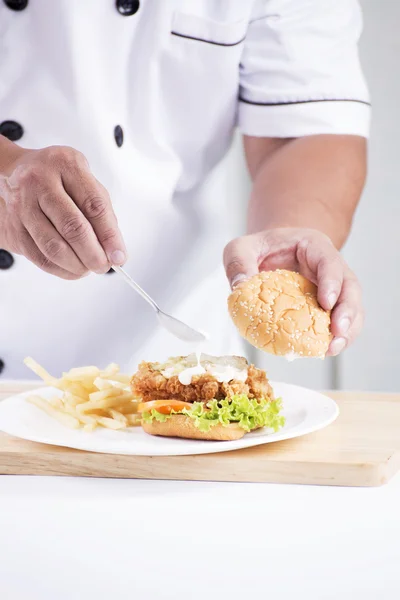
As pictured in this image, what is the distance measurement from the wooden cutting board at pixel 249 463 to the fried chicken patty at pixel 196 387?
17 cm

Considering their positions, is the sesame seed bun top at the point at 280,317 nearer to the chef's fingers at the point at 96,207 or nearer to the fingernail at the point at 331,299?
the fingernail at the point at 331,299

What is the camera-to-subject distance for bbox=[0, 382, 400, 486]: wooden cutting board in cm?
147

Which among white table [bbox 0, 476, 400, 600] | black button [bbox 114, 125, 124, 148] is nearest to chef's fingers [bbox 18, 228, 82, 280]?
white table [bbox 0, 476, 400, 600]

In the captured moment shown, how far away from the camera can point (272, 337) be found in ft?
5.82

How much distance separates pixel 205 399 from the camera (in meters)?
1.74

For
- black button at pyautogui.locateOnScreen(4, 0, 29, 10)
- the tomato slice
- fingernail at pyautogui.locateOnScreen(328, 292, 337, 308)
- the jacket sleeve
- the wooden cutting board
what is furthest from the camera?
the jacket sleeve

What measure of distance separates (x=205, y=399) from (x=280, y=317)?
24 cm

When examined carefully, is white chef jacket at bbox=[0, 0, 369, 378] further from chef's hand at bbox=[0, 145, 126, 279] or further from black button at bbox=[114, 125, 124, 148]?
chef's hand at bbox=[0, 145, 126, 279]

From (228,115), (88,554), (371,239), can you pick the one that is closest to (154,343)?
(228,115)

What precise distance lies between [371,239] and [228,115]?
2061mm

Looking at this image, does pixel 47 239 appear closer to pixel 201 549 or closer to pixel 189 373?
pixel 189 373

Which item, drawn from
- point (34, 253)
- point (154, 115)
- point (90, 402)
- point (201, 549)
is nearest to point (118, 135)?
point (154, 115)

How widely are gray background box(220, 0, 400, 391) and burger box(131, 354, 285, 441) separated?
268 centimetres

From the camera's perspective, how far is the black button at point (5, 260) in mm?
2281
